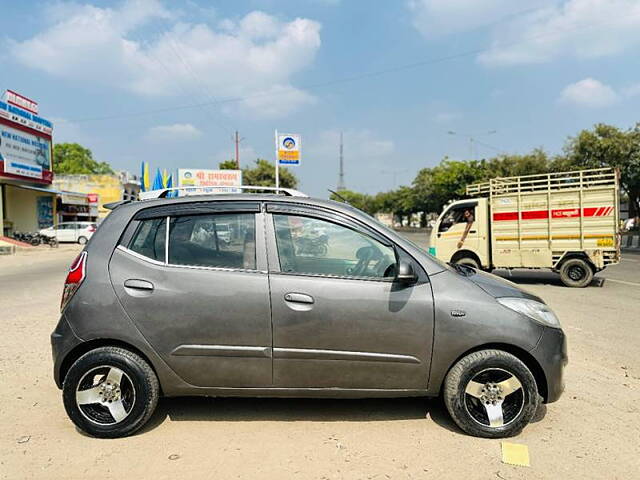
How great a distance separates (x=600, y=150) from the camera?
84.0 feet

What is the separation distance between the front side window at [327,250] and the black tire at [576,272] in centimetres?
866

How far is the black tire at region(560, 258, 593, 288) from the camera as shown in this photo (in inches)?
388

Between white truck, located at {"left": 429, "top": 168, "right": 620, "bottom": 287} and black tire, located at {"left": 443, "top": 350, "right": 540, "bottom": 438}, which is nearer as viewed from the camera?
black tire, located at {"left": 443, "top": 350, "right": 540, "bottom": 438}

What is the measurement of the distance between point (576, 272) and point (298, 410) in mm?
9070

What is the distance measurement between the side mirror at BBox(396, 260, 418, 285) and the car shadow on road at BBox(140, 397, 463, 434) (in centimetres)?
115

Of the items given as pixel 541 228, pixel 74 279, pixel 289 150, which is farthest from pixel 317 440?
pixel 289 150

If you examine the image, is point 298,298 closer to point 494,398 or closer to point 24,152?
point 494,398

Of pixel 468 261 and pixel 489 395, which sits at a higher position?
pixel 468 261

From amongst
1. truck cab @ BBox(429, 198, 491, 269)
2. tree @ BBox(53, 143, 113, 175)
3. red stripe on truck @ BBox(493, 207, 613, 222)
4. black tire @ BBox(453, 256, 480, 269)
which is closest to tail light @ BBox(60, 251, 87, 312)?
truck cab @ BBox(429, 198, 491, 269)

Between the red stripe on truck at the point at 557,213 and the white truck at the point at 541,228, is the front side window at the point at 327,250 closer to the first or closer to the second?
the white truck at the point at 541,228

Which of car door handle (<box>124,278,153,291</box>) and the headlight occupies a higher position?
car door handle (<box>124,278,153,291</box>)

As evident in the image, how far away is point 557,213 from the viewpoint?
32.8ft

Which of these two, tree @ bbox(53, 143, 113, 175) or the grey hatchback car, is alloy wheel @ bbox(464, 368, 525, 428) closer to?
the grey hatchback car

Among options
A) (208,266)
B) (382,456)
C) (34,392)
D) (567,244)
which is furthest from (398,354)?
(567,244)
